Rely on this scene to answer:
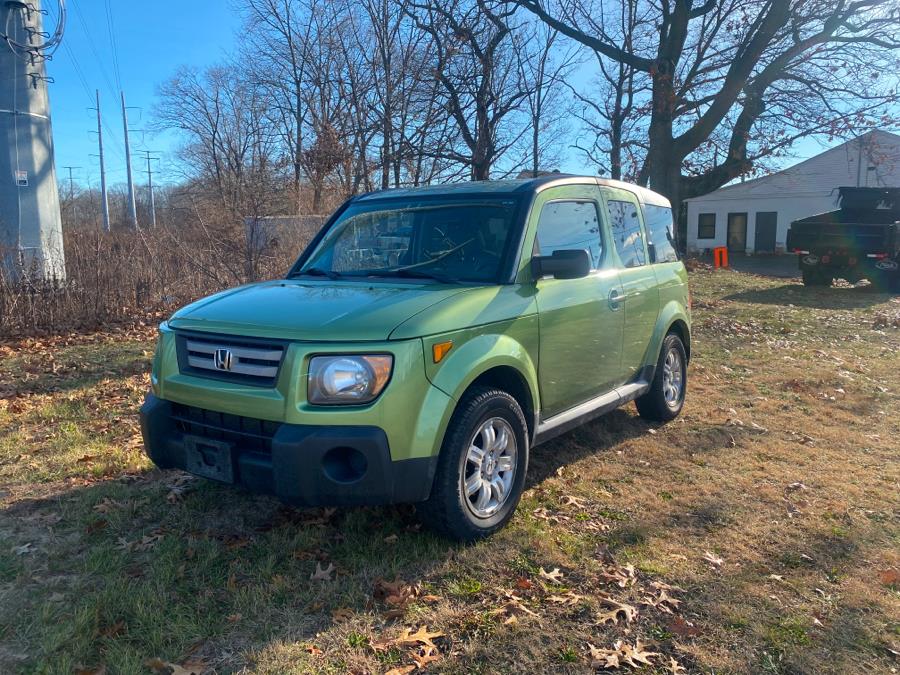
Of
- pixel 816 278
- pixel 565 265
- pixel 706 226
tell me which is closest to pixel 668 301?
pixel 565 265

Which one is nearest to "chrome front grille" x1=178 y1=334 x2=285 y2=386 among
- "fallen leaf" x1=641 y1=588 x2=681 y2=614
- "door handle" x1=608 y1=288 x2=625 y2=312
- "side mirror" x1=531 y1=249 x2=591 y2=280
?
"side mirror" x1=531 y1=249 x2=591 y2=280

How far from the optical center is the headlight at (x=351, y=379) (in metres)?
3.26

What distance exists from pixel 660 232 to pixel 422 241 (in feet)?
8.81

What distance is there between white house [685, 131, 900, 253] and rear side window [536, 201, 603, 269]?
28847 mm

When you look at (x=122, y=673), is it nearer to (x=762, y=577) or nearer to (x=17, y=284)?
(x=762, y=577)

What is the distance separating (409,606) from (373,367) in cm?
112

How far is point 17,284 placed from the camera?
958 cm

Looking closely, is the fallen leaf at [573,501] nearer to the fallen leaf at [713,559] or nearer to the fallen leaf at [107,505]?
the fallen leaf at [713,559]

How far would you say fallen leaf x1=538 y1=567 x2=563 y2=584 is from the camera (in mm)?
3479

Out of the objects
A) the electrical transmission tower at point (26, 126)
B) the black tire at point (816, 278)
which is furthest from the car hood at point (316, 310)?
the black tire at point (816, 278)

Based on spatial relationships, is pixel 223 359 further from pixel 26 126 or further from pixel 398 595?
pixel 26 126

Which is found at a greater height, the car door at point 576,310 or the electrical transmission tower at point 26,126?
the electrical transmission tower at point 26,126

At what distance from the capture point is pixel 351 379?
3268 mm

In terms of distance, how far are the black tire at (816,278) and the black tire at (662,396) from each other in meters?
12.7
